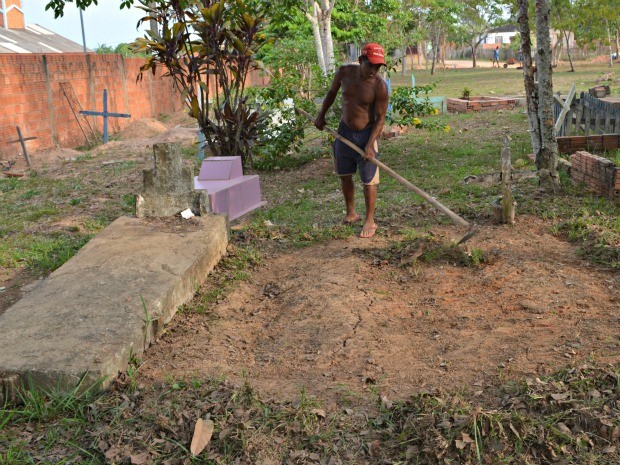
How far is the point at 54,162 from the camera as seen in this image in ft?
47.2

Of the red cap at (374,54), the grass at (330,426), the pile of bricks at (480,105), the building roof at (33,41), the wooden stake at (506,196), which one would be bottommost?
the grass at (330,426)

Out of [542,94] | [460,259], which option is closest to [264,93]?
[542,94]

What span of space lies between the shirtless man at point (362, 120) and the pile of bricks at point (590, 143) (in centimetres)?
402

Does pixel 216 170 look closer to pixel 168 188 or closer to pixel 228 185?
pixel 228 185

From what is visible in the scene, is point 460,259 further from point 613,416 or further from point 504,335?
point 613,416

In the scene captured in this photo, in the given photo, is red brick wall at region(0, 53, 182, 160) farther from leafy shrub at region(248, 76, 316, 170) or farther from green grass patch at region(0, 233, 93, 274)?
green grass patch at region(0, 233, 93, 274)

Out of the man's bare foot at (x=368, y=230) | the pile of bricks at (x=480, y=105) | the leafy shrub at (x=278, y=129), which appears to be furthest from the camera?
the pile of bricks at (x=480, y=105)

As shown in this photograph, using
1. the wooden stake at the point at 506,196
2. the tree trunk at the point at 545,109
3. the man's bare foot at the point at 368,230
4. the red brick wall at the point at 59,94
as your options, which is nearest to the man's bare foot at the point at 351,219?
the man's bare foot at the point at 368,230

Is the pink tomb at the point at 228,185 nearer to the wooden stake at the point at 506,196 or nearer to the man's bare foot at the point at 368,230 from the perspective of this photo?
the man's bare foot at the point at 368,230

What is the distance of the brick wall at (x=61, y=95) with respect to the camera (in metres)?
14.8

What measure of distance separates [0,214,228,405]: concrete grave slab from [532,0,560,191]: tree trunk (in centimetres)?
371

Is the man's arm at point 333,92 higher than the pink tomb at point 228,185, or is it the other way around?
the man's arm at point 333,92

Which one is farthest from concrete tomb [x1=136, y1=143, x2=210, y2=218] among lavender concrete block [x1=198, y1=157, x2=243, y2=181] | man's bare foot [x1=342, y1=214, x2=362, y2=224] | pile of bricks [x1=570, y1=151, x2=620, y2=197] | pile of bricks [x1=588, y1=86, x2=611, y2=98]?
pile of bricks [x1=588, y1=86, x2=611, y2=98]

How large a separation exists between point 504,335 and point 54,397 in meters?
2.56
